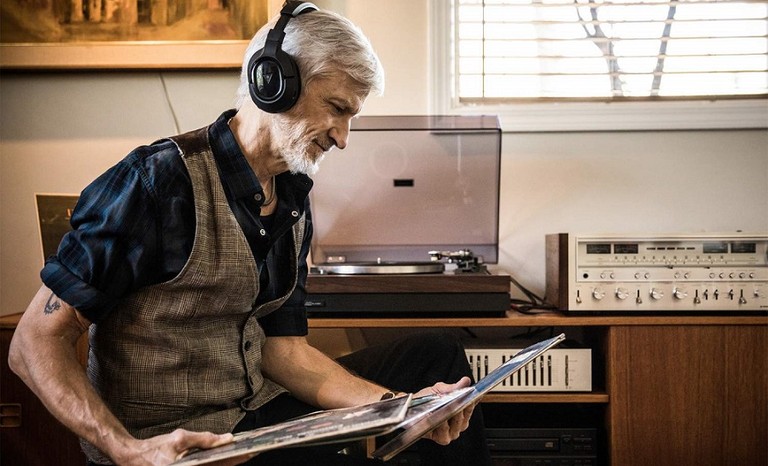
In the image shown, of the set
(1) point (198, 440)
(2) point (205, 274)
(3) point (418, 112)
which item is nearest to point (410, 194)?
(3) point (418, 112)

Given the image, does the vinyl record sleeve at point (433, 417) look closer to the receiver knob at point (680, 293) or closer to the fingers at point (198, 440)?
the fingers at point (198, 440)

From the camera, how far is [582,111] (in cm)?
202

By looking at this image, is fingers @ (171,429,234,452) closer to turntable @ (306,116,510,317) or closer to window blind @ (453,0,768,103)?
turntable @ (306,116,510,317)

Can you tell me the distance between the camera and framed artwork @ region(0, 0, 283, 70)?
2.01 metres

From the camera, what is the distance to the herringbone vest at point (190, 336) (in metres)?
1.04

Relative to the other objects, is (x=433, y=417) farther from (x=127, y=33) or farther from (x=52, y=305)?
(x=127, y=33)

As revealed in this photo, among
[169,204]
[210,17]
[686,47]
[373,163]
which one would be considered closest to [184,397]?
[169,204]

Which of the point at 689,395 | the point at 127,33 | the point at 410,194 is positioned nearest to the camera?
the point at 689,395

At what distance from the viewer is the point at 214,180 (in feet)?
3.59

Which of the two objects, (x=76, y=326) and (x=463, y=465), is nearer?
(x=76, y=326)

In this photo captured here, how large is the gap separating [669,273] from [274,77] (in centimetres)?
103

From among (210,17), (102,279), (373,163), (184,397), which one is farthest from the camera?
(210,17)

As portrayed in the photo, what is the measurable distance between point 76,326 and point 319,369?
0.48m

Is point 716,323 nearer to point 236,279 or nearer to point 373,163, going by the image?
point 373,163
